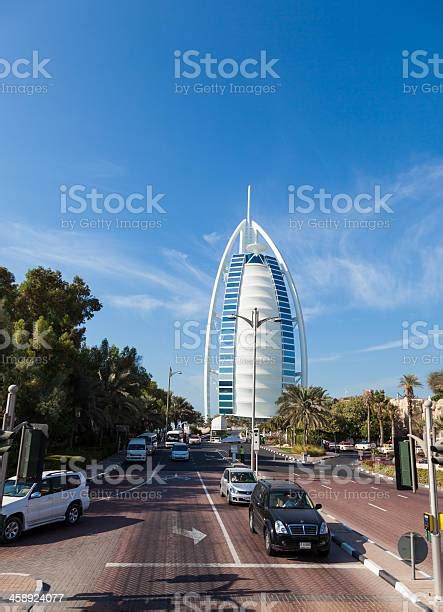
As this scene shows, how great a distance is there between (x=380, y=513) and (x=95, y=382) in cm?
2695

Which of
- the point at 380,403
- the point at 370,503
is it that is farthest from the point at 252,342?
the point at 370,503

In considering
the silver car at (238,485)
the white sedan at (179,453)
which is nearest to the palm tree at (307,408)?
the white sedan at (179,453)

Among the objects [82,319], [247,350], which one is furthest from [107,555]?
[247,350]

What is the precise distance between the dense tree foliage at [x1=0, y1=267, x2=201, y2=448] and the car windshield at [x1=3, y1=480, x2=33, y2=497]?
1466cm

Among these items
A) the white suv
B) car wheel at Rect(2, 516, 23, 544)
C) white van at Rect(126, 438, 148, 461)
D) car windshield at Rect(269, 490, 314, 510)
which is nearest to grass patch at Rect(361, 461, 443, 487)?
white van at Rect(126, 438, 148, 461)

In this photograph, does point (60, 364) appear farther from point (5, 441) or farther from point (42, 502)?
point (5, 441)

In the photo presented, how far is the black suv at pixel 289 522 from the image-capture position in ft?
41.3

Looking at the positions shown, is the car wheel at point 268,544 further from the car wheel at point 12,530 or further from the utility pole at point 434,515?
the car wheel at point 12,530

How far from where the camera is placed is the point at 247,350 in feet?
479

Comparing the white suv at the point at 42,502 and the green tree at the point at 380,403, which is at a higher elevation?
the green tree at the point at 380,403

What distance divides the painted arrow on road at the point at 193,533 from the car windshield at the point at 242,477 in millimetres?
6609

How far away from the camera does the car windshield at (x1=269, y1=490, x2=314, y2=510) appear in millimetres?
14148

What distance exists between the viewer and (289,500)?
14.3 m

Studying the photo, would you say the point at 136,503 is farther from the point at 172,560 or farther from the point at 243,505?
the point at 172,560
